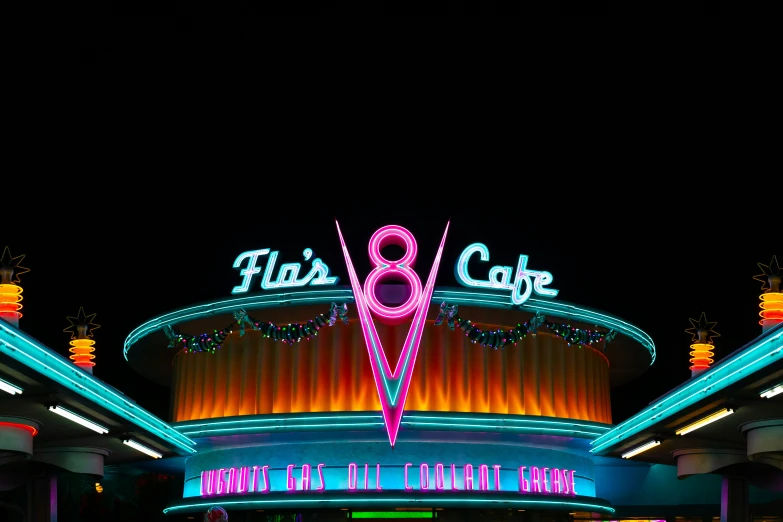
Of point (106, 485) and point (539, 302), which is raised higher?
point (539, 302)

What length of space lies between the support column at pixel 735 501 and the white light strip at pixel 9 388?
593 inches

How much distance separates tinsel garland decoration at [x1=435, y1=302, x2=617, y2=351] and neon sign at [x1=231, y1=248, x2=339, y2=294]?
3.21 m

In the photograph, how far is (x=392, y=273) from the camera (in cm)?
2938

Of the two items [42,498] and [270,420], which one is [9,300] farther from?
[270,420]

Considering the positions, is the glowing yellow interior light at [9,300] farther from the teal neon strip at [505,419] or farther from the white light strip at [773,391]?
the white light strip at [773,391]

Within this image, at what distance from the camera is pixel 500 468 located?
2870 centimetres

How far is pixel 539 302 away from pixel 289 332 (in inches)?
272

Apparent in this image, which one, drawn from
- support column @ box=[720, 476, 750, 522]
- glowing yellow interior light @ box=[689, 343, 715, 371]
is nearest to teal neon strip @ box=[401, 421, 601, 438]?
glowing yellow interior light @ box=[689, 343, 715, 371]

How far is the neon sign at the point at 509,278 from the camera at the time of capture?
29400mm

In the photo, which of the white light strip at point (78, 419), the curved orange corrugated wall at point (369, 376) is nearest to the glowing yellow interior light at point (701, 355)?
the curved orange corrugated wall at point (369, 376)

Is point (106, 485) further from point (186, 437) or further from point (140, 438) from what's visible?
point (140, 438)

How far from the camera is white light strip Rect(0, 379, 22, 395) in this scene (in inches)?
625

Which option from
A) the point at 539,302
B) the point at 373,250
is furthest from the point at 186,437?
the point at 539,302

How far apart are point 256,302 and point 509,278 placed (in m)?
6.95
